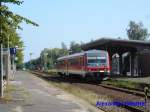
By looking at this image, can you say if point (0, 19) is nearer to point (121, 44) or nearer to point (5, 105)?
point (5, 105)

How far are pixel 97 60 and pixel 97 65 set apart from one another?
51cm

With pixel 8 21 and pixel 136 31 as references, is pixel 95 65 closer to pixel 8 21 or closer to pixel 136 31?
pixel 8 21

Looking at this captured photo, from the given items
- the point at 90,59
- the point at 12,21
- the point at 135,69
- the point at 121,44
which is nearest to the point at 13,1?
the point at 12,21

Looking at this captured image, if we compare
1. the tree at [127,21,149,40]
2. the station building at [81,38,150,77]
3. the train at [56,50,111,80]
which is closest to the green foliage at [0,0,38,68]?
the train at [56,50,111,80]

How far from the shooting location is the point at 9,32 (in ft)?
61.4

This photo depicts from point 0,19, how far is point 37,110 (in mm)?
3594

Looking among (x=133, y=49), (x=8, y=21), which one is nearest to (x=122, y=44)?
(x=133, y=49)

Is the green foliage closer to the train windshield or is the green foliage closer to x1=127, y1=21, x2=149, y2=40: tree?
the train windshield

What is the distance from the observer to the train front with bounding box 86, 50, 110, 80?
45031 millimetres

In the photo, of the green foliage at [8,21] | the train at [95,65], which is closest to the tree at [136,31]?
the train at [95,65]

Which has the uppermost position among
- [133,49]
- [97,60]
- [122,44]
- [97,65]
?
[122,44]

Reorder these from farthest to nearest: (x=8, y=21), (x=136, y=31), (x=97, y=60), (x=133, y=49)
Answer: (x=136, y=31) → (x=133, y=49) → (x=97, y=60) → (x=8, y=21)

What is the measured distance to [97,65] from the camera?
45625 mm

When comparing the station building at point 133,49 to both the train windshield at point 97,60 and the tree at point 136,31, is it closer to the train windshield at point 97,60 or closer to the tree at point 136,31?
the train windshield at point 97,60
